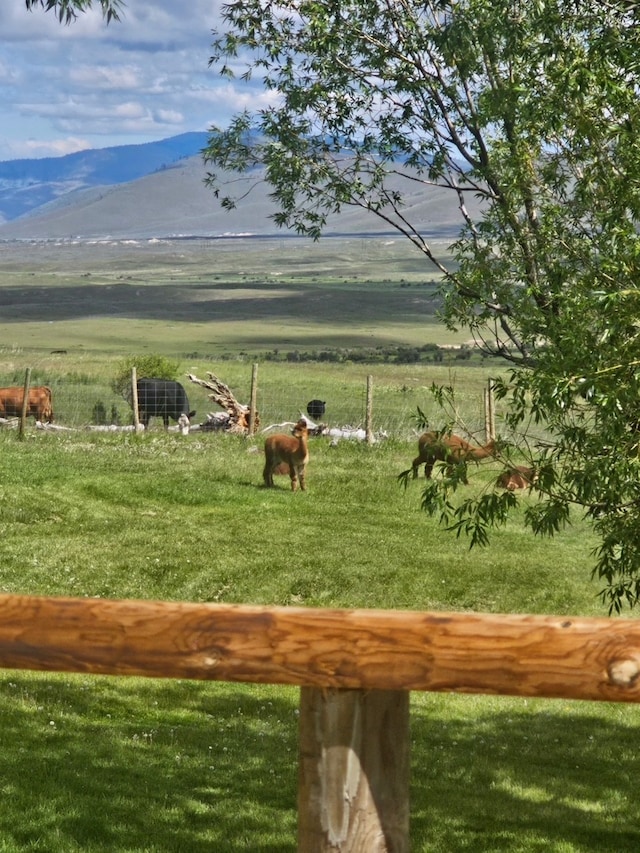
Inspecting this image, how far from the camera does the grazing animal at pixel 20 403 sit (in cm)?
3391

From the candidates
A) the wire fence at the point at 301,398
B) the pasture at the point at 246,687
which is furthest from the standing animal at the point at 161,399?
the pasture at the point at 246,687

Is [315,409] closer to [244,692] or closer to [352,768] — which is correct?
[244,692]

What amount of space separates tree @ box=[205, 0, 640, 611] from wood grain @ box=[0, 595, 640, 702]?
157 inches

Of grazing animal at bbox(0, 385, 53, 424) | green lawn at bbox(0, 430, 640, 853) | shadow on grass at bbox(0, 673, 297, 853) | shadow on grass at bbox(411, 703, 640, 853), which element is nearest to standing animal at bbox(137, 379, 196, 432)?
grazing animal at bbox(0, 385, 53, 424)

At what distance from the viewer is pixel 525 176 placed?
10.1 m

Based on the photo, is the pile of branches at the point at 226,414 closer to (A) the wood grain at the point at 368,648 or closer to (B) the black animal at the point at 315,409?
(B) the black animal at the point at 315,409

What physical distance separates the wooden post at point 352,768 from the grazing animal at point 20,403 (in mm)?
31489

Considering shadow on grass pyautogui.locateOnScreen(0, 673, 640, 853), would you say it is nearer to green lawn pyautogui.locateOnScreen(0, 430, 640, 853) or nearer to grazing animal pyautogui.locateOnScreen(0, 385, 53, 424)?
green lawn pyautogui.locateOnScreen(0, 430, 640, 853)

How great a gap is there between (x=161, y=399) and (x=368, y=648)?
34.8 metres

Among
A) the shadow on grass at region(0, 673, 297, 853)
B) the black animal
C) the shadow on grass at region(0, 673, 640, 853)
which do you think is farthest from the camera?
the black animal

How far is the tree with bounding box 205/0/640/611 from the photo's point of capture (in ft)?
25.4

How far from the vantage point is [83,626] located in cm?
339

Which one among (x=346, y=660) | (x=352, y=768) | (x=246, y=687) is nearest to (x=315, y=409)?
(x=246, y=687)

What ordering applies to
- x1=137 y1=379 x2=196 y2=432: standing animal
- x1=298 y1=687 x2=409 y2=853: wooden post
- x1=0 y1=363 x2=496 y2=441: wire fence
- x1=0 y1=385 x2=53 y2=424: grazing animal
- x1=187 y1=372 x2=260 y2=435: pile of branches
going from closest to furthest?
x1=298 y1=687 x2=409 y2=853: wooden post
x1=0 y1=385 x2=53 y2=424: grazing animal
x1=187 y1=372 x2=260 y2=435: pile of branches
x1=137 y1=379 x2=196 y2=432: standing animal
x1=0 y1=363 x2=496 y2=441: wire fence
